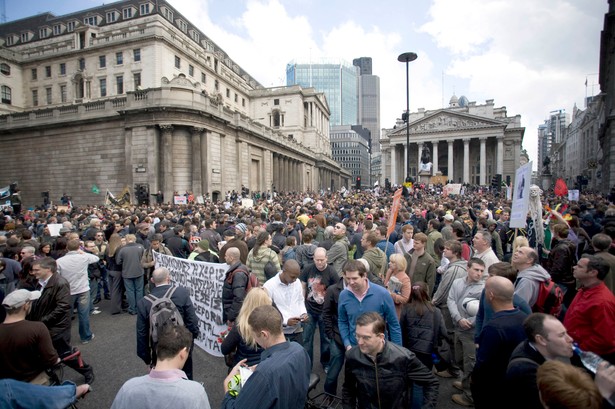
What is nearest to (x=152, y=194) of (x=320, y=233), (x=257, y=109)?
(x=320, y=233)

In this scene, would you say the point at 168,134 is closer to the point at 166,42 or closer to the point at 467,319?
the point at 166,42

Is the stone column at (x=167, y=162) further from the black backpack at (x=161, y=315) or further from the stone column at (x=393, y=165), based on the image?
the stone column at (x=393, y=165)

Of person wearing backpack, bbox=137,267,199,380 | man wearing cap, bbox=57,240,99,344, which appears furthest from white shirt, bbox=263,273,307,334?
man wearing cap, bbox=57,240,99,344

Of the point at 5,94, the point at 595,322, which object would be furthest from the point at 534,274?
the point at 5,94

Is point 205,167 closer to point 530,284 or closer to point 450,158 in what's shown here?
point 530,284

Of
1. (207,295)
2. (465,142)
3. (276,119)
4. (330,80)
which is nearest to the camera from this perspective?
(207,295)

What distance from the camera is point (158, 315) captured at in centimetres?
386

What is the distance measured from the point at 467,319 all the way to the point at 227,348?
2992 millimetres

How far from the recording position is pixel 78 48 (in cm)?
4303

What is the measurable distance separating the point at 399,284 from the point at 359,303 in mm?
835

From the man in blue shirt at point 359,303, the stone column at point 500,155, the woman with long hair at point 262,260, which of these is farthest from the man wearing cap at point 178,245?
the stone column at point 500,155

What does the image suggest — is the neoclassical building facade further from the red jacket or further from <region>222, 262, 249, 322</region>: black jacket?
<region>222, 262, 249, 322</region>: black jacket

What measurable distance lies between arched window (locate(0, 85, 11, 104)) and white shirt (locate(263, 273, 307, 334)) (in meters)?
57.6

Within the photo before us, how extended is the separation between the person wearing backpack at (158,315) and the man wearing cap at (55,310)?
1.39 metres
